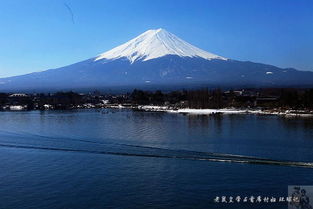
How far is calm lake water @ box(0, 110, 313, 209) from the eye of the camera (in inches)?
211

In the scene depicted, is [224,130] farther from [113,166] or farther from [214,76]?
[214,76]

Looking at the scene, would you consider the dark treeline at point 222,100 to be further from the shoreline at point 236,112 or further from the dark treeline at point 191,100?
the shoreline at point 236,112

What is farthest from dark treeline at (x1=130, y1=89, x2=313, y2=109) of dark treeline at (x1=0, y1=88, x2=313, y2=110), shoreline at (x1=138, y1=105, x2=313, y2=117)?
shoreline at (x1=138, y1=105, x2=313, y2=117)

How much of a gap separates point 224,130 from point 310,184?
19.2 feet

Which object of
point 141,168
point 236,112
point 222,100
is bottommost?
point 141,168

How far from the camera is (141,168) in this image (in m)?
6.80

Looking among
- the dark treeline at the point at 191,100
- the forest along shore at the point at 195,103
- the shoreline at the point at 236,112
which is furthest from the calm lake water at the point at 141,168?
the dark treeline at the point at 191,100

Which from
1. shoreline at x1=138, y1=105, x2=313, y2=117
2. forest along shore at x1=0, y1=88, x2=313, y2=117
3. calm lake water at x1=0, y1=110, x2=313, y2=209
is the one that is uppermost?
forest along shore at x1=0, y1=88, x2=313, y2=117

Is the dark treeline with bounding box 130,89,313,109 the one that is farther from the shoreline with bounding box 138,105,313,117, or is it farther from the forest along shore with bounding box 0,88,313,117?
the shoreline with bounding box 138,105,313,117

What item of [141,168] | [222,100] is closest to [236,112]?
[222,100]

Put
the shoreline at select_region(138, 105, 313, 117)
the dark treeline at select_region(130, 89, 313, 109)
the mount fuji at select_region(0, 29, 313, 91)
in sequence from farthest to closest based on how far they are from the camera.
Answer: the mount fuji at select_region(0, 29, 313, 91) → the dark treeline at select_region(130, 89, 313, 109) → the shoreline at select_region(138, 105, 313, 117)

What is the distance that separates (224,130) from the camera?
11555 millimetres

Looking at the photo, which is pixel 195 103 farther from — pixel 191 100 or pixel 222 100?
pixel 222 100

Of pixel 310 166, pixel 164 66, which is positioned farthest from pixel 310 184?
pixel 164 66
